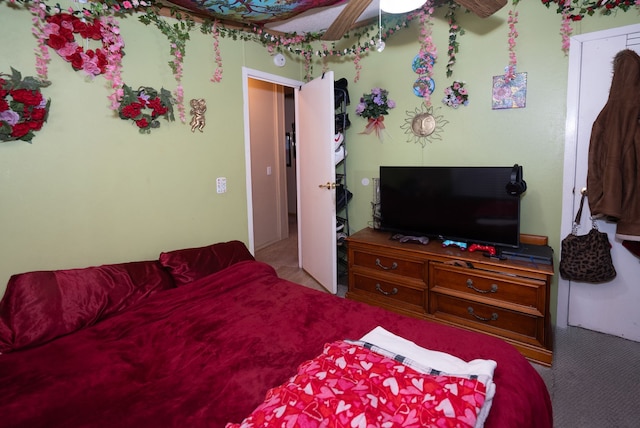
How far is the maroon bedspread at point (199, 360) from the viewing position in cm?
111

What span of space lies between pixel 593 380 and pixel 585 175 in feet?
4.38

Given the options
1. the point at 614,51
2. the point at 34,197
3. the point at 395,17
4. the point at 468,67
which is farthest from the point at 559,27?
the point at 34,197

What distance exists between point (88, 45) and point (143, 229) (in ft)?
3.94

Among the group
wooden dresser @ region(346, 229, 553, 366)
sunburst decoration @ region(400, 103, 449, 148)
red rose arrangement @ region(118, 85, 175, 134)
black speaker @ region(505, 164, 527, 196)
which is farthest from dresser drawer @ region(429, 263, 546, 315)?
red rose arrangement @ region(118, 85, 175, 134)

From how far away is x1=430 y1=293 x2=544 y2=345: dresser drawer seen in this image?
216cm

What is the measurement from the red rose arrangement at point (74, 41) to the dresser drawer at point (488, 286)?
261 cm

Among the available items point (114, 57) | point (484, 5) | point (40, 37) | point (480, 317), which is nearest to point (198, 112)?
point (114, 57)

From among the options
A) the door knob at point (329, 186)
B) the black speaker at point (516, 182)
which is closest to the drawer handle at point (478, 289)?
the black speaker at point (516, 182)

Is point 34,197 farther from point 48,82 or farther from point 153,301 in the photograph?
point 153,301

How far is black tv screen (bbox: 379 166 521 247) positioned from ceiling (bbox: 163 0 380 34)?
1.37 metres

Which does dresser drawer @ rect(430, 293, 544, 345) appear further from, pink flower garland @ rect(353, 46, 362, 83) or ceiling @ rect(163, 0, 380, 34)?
ceiling @ rect(163, 0, 380, 34)

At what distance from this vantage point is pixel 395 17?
115 inches

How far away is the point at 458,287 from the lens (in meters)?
2.42

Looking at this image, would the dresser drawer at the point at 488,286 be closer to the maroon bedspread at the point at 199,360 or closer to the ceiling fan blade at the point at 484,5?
the maroon bedspread at the point at 199,360
